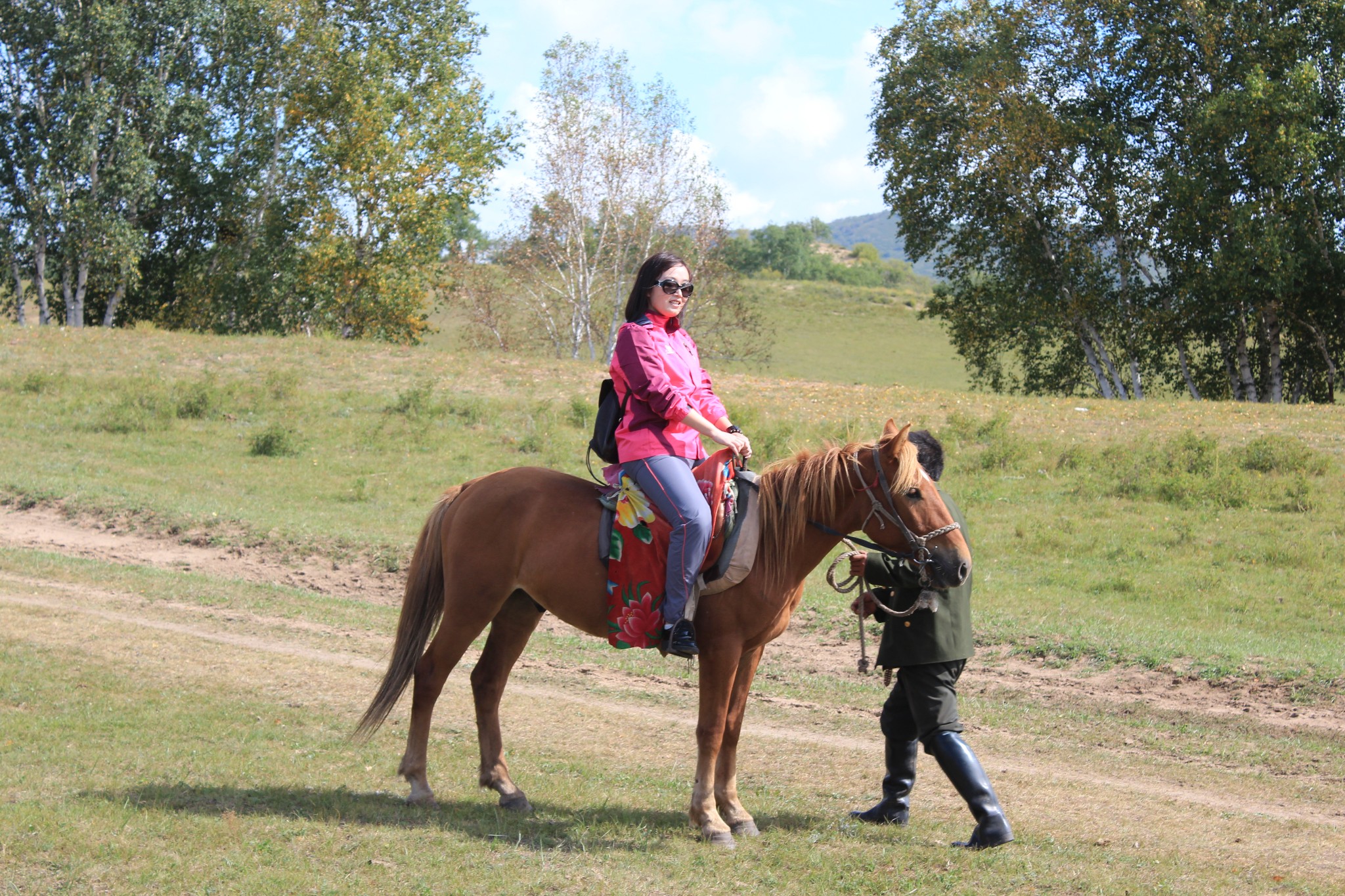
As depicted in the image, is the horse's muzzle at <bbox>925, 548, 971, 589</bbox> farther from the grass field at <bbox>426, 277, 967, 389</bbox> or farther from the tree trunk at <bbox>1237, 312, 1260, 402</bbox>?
the grass field at <bbox>426, 277, 967, 389</bbox>

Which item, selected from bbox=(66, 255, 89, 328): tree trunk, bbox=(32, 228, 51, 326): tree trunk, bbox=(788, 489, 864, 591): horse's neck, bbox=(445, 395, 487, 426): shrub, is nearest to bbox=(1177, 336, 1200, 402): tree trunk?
bbox=(445, 395, 487, 426): shrub

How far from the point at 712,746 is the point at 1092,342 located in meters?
31.9

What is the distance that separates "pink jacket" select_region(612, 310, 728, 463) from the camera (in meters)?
5.65

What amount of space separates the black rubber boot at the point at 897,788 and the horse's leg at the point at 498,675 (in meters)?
2.04

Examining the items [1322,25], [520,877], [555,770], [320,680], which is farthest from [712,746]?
[1322,25]

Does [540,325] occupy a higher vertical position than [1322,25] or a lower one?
lower

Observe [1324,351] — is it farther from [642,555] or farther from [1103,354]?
[642,555]

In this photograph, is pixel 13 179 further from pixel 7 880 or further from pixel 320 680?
pixel 7 880

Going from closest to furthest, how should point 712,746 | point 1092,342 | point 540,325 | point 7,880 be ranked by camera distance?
point 7,880
point 712,746
point 1092,342
point 540,325

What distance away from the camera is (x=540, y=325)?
4294cm

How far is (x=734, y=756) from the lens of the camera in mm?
6027

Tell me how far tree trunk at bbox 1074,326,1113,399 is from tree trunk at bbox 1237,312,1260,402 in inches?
148

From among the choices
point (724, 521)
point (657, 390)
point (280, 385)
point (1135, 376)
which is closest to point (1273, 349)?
point (1135, 376)

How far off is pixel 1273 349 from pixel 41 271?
119 feet
